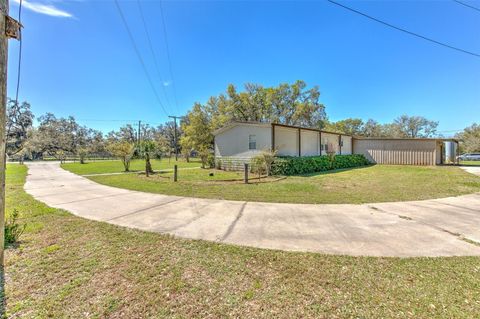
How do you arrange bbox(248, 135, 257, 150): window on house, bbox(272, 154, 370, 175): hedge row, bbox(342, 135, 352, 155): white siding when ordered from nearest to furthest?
bbox(272, 154, 370, 175): hedge row
bbox(248, 135, 257, 150): window on house
bbox(342, 135, 352, 155): white siding

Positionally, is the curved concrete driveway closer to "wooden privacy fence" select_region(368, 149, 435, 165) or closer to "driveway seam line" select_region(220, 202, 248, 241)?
"driveway seam line" select_region(220, 202, 248, 241)

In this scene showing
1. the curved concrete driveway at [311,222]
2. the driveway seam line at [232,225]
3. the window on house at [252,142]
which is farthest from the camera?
the window on house at [252,142]

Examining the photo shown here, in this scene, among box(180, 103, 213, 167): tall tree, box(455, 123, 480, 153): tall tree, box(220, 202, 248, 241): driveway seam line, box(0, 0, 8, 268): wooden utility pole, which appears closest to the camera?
box(0, 0, 8, 268): wooden utility pole

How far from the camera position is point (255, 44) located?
14969 mm

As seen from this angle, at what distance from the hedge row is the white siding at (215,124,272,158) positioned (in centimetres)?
164

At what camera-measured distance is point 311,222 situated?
470 centimetres

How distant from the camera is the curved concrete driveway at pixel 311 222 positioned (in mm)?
3568

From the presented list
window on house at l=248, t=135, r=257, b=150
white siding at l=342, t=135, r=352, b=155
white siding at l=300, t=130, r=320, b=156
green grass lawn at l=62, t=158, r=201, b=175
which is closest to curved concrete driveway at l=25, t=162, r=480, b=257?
window on house at l=248, t=135, r=257, b=150

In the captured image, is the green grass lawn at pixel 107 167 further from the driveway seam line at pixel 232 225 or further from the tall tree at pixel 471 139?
the tall tree at pixel 471 139

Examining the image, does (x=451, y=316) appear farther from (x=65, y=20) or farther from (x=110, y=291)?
(x=65, y=20)

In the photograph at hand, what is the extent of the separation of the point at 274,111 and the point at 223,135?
595 inches

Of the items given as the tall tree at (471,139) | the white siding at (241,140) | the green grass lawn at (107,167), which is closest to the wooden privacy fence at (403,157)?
the white siding at (241,140)

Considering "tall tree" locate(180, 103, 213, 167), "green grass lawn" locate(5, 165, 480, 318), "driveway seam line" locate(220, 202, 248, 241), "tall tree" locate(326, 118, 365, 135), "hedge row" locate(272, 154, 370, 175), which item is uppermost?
"tall tree" locate(326, 118, 365, 135)

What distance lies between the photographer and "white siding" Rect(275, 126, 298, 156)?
596 inches
